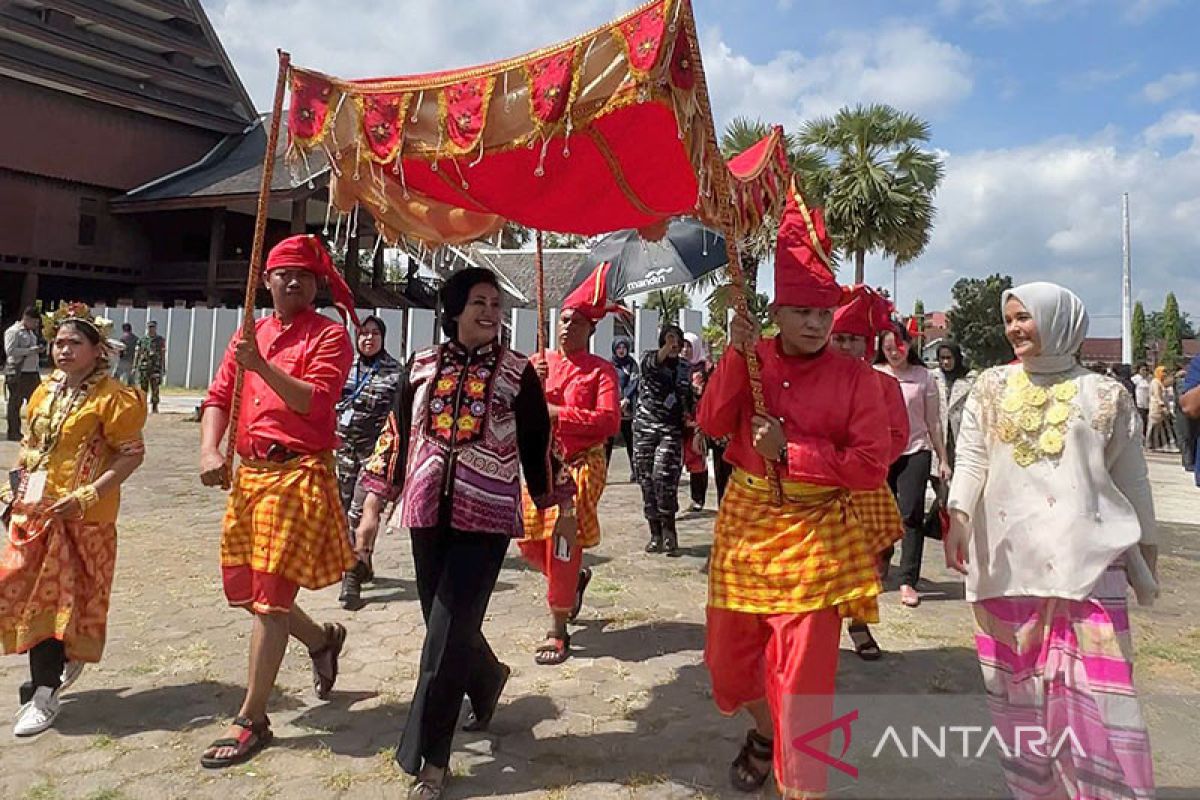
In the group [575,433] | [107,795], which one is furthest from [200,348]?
[107,795]

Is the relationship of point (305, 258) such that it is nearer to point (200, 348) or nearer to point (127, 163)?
point (200, 348)

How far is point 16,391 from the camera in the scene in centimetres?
1113

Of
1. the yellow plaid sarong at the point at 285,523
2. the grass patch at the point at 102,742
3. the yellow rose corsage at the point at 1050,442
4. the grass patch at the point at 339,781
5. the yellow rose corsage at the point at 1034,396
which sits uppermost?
the yellow rose corsage at the point at 1034,396

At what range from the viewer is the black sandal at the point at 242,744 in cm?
292

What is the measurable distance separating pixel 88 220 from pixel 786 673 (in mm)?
27913

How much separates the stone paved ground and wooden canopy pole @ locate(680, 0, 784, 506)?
1239 millimetres

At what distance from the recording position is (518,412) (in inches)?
120

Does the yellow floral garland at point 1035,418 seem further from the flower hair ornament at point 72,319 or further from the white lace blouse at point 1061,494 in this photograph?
the flower hair ornament at point 72,319

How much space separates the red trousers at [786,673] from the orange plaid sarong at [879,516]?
1595 mm

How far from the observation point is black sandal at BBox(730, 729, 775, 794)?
283 cm

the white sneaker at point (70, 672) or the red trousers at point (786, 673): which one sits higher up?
the red trousers at point (786, 673)

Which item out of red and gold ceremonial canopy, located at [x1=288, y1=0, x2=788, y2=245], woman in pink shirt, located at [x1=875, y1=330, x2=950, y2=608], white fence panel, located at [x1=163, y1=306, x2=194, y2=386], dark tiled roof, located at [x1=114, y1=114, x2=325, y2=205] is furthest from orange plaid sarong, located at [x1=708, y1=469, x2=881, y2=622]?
white fence panel, located at [x1=163, y1=306, x2=194, y2=386]

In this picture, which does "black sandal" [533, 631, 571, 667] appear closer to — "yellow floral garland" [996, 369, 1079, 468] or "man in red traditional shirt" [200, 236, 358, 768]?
"man in red traditional shirt" [200, 236, 358, 768]

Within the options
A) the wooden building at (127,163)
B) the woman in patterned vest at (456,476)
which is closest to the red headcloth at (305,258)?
the woman in patterned vest at (456,476)
